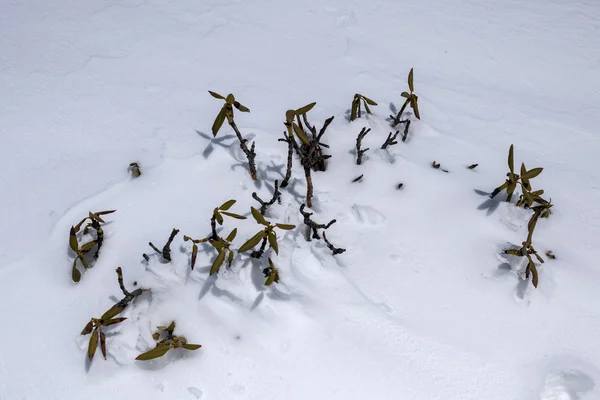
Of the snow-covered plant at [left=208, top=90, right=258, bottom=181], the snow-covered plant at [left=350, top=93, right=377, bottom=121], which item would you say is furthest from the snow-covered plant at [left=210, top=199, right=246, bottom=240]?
the snow-covered plant at [left=350, top=93, right=377, bottom=121]

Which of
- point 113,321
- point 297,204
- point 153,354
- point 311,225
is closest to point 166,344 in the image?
point 153,354

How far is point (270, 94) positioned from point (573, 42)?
7.13 ft

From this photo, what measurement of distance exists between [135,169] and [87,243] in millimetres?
429

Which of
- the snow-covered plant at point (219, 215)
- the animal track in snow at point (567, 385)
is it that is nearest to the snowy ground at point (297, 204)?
the animal track in snow at point (567, 385)

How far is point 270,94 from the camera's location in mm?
2484

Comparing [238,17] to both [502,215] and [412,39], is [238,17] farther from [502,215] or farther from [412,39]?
[502,215]

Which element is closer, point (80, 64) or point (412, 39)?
point (80, 64)

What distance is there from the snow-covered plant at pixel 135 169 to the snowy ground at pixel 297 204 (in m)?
0.03

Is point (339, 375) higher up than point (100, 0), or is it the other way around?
point (100, 0)

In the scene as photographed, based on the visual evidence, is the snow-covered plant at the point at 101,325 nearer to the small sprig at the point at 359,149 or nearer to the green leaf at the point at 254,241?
the green leaf at the point at 254,241

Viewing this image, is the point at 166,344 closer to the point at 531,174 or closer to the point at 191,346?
the point at 191,346

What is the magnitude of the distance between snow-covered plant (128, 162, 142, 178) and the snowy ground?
0.11 feet

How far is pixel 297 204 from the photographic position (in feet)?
6.46

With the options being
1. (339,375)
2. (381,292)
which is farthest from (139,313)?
(381,292)
